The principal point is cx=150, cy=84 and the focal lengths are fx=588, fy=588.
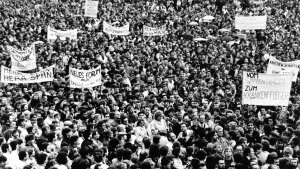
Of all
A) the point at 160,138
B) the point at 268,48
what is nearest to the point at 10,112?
the point at 160,138

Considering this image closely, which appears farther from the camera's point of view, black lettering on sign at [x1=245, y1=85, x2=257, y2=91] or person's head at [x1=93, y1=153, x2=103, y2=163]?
black lettering on sign at [x1=245, y1=85, x2=257, y2=91]

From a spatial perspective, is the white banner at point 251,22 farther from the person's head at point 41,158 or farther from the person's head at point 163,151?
the person's head at point 41,158

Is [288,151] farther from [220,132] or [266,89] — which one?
[266,89]

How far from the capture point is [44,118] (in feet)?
45.3

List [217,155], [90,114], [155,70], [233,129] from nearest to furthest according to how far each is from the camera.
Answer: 1. [217,155]
2. [233,129]
3. [90,114]
4. [155,70]

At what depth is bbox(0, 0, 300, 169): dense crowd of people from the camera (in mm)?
10648

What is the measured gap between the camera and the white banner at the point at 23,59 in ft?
61.8

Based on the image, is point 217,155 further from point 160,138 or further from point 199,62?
point 199,62

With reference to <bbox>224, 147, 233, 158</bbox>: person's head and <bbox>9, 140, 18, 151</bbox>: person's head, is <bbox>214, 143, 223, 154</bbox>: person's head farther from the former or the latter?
<bbox>9, 140, 18, 151</bbox>: person's head

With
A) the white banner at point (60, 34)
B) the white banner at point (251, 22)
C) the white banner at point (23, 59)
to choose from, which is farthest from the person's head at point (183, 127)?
the white banner at point (251, 22)

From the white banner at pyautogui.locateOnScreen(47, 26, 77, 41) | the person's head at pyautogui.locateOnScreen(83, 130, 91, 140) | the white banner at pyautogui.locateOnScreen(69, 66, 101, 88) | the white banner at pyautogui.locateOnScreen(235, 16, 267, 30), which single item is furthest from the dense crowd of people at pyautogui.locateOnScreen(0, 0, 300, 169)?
the white banner at pyautogui.locateOnScreen(235, 16, 267, 30)

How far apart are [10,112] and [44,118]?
796 millimetres

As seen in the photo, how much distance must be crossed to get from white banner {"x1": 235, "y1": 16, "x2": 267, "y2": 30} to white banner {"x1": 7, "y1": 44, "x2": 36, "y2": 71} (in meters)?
10.3

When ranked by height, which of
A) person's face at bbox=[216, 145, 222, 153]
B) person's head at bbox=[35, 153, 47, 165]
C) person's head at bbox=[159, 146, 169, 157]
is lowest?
person's face at bbox=[216, 145, 222, 153]
